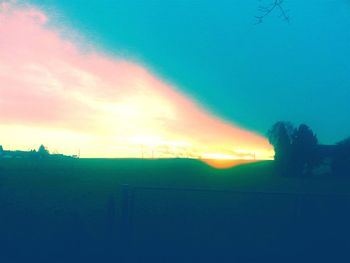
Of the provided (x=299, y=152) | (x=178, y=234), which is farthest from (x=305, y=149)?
(x=178, y=234)

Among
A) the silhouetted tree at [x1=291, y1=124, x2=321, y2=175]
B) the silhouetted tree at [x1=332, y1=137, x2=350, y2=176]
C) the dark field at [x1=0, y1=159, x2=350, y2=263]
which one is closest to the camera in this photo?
the dark field at [x1=0, y1=159, x2=350, y2=263]

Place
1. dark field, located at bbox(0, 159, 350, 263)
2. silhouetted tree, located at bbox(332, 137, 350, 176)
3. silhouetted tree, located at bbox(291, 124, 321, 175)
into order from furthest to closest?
silhouetted tree, located at bbox(291, 124, 321, 175), silhouetted tree, located at bbox(332, 137, 350, 176), dark field, located at bbox(0, 159, 350, 263)

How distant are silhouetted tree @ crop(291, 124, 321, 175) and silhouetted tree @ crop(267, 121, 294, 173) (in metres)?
0.72

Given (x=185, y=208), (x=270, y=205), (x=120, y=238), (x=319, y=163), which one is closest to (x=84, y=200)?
(x=185, y=208)

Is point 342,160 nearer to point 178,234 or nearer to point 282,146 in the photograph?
point 282,146

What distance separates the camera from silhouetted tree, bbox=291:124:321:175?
5638 centimetres

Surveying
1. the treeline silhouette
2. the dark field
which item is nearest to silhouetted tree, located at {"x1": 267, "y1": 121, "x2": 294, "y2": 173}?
the treeline silhouette

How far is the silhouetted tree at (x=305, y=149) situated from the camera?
185 feet

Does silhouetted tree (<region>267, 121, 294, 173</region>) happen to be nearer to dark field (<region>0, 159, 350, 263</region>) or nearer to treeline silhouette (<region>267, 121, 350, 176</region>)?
treeline silhouette (<region>267, 121, 350, 176</region>)

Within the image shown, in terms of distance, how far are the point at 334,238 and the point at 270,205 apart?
7257mm

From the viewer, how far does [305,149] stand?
56.5m

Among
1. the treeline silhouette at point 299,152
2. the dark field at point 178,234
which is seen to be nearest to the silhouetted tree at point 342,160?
the treeline silhouette at point 299,152

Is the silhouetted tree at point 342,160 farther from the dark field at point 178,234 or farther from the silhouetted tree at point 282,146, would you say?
the dark field at point 178,234

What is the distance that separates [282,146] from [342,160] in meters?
8.35
